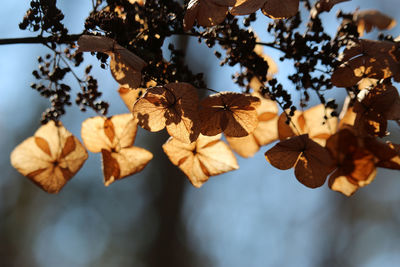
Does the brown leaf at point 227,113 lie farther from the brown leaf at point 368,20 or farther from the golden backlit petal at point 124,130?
the brown leaf at point 368,20

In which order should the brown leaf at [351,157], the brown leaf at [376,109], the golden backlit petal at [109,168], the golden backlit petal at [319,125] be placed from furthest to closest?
1. the golden backlit petal at [319,125]
2. the golden backlit petal at [109,168]
3. the brown leaf at [376,109]
4. the brown leaf at [351,157]

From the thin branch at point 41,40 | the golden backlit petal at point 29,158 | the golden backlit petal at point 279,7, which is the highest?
the thin branch at point 41,40

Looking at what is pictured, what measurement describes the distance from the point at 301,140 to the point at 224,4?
1.10 ft

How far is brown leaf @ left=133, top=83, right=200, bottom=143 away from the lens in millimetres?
740

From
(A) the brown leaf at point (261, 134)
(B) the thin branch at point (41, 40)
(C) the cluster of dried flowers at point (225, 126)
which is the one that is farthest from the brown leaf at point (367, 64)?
(B) the thin branch at point (41, 40)

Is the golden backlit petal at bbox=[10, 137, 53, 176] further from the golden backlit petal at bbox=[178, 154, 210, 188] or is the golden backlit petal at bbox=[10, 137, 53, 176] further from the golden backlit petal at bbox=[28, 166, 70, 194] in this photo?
the golden backlit petal at bbox=[178, 154, 210, 188]

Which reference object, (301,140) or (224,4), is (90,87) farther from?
(301,140)

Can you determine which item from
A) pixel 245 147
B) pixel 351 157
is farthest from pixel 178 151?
pixel 351 157

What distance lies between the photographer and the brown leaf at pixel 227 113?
2.54ft

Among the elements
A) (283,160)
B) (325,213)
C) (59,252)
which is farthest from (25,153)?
(59,252)

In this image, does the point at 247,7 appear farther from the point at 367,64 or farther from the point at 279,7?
the point at 367,64

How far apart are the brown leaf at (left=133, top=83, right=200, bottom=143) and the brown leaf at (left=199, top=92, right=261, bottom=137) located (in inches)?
1.3

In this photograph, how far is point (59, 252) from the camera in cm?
810

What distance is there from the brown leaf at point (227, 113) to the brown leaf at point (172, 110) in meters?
0.03
